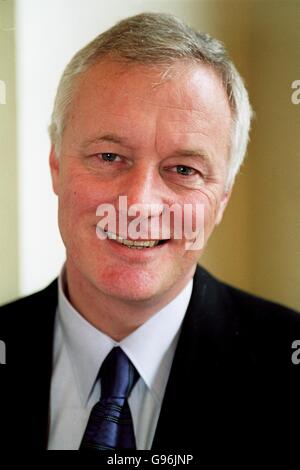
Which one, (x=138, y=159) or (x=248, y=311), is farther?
(x=248, y=311)

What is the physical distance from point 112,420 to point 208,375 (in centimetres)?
17

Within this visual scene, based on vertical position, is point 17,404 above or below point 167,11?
below

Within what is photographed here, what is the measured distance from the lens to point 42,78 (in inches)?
34.7

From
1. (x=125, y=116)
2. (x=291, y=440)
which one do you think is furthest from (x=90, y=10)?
(x=291, y=440)

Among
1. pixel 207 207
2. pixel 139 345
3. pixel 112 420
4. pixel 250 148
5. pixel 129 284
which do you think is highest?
pixel 250 148

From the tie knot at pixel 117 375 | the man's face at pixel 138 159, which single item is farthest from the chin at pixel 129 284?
the tie knot at pixel 117 375

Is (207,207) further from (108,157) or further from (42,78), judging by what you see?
(42,78)

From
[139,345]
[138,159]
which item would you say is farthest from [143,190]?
[139,345]

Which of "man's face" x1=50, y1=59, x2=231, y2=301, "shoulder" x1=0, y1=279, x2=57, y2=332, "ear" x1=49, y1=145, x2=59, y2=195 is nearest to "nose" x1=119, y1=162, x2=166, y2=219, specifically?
"man's face" x1=50, y1=59, x2=231, y2=301

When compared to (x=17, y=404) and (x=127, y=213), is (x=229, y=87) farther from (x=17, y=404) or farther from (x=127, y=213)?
(x=17, y=404)

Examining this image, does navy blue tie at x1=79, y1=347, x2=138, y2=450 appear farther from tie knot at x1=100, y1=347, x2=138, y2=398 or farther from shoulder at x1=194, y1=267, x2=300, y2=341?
shoulder at x1=194, y1=267, x2=300, y2=341

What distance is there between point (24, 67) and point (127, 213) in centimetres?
32

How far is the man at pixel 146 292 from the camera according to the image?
2.51ft

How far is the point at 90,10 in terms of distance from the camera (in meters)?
0.87
